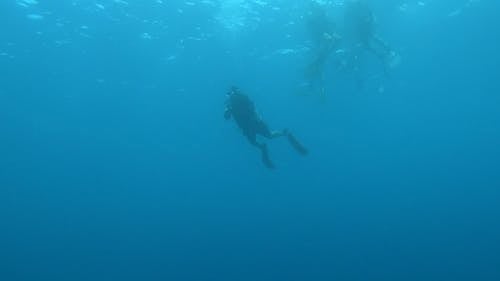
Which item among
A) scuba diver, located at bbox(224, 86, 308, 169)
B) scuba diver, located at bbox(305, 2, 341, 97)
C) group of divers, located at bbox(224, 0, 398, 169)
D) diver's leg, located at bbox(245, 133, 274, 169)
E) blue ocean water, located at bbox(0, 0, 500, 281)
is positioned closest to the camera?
scuba diver, located at bbox(224, 86, 308, 169)

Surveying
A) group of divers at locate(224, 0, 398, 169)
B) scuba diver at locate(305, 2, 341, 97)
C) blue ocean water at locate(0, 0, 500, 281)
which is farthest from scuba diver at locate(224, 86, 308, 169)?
blue ocean water at locate(0, 0, 500, 281)

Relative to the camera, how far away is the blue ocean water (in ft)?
79.9

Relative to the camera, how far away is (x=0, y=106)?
29734 millimetres

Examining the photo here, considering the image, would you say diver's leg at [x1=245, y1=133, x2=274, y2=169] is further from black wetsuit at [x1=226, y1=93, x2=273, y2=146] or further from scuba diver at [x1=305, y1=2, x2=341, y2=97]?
scuba diver at [x1=305, y1=2, x2=341, y2=97]

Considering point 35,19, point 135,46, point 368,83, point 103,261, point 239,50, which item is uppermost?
point 368,83

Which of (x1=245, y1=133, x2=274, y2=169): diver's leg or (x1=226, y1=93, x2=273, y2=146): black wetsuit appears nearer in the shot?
(x1=226, y1=93, x2=273, y2=146): black wetsuit

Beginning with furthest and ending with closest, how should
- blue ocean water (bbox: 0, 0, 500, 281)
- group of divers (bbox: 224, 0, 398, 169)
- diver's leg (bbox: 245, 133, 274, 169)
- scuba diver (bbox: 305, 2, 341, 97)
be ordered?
blue ocean water (bbox: 0, 0, 500, 281) → scuba diver (bbox: 305, 2, 341, 97) → diver's leg (bbox: 245, 133, 274, 169) → group of divers (bbox: 224, 0, 398, 169)

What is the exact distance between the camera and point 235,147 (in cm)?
4659

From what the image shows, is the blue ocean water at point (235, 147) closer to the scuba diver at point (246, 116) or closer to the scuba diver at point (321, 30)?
the scuba diver at point (321, 30)

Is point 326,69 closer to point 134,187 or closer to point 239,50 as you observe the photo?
point 239,50

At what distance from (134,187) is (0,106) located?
1041 inches

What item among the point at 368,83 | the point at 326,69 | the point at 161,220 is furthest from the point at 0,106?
the point at 161,220

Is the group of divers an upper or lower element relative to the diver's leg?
upper

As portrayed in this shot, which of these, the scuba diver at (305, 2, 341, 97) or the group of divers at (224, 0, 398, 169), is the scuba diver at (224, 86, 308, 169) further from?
the scuba diver at (305, 2, 341, 97)
